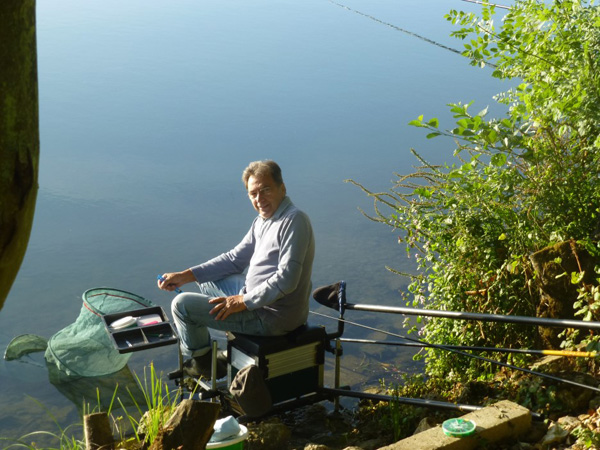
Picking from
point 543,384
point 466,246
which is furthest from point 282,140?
point 543,384

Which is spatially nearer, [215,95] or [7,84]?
[7,84]

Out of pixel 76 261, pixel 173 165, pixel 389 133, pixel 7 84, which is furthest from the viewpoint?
pixel 389 133

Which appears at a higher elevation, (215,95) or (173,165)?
(215,95)

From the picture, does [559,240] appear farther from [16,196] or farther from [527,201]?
[16,196]

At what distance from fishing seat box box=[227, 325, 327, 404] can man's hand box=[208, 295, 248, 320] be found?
114mm

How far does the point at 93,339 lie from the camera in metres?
5.19

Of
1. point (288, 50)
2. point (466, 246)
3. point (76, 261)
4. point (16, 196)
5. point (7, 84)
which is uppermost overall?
point (288, 50)

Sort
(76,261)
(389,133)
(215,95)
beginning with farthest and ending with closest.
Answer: (215,95) < (389,133) < (76,261)

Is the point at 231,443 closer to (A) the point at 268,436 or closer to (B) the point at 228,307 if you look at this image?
(A) the point at 268,436

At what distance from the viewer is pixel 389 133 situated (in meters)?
12.2

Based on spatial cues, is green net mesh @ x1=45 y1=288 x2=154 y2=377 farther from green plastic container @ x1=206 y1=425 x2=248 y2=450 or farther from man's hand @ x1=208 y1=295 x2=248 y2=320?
green plastic container @ x1=206 y1=425 x2=248 y2=450

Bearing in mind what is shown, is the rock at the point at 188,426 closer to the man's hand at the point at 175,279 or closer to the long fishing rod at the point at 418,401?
the long fishing rod at the point at 418,401

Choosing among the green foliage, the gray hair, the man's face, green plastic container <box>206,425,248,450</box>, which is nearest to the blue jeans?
the man's face

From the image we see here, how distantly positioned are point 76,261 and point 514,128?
17.4 feet
